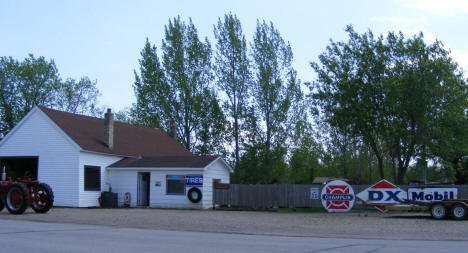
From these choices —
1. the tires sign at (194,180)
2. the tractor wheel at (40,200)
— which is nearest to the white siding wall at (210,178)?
the tires sign at (194,180)

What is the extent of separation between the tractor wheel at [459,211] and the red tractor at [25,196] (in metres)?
18.0

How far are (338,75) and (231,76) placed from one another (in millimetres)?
15135

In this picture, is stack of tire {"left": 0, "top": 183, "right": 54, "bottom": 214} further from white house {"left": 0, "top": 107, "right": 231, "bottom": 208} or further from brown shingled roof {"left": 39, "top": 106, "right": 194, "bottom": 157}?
brown shingled roof {"left": 39, "top": 106, "right": 194, "bottom": 157}

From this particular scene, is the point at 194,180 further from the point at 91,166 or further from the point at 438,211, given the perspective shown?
the point at 438,211

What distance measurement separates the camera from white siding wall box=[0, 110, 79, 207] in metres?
30.3

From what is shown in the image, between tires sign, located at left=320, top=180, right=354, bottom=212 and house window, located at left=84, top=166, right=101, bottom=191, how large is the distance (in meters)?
14.5

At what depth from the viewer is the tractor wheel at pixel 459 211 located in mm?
22281

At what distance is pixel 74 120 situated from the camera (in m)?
34.2

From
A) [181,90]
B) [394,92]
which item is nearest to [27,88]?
[181,90]

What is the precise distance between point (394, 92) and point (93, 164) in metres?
19.6

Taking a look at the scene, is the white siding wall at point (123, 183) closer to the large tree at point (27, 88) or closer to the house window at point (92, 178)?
the house window at point (92, 178)

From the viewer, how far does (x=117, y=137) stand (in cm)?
3681

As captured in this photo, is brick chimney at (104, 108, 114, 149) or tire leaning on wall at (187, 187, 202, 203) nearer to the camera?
tire leaning on wall at (187, 187, 202, 203)

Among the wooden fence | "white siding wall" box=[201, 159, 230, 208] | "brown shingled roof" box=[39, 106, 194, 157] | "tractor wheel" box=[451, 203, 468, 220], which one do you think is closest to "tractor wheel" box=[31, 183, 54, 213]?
"brown shingled roof" box=[39, 106, 194, 157]
